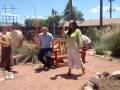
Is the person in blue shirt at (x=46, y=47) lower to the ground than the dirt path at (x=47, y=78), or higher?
higher

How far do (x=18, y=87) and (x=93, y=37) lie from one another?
13.5 meters

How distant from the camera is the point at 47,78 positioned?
38.1ft

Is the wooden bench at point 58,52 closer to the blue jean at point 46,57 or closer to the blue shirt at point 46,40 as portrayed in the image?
the blue jean at point 46,57

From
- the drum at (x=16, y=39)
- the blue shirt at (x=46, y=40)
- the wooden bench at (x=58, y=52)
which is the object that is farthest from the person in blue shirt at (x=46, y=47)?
the drum at (x=16, y=39)

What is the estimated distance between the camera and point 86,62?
48.9 feet

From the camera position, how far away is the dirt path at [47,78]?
10.4 m

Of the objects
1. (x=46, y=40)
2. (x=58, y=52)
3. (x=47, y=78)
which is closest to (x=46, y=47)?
(x=46, y=40)

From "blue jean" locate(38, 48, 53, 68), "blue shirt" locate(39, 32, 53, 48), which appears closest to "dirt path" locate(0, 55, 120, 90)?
"blue jean" locate(38, 48, 53, 68)

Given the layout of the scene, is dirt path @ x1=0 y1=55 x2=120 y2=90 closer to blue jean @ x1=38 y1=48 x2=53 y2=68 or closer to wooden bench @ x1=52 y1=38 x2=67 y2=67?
blue jean @ x1=38 y1=48 x2=53 y2=68

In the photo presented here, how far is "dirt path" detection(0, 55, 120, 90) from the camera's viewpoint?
34.3 ft

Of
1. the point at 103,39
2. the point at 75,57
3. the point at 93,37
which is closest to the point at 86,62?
the point at 75,57

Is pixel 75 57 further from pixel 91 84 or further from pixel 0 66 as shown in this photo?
pixel 0 66

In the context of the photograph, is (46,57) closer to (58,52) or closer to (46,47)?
(46,47)

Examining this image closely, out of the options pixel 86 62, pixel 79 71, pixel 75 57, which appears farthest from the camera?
pixel 86 62
